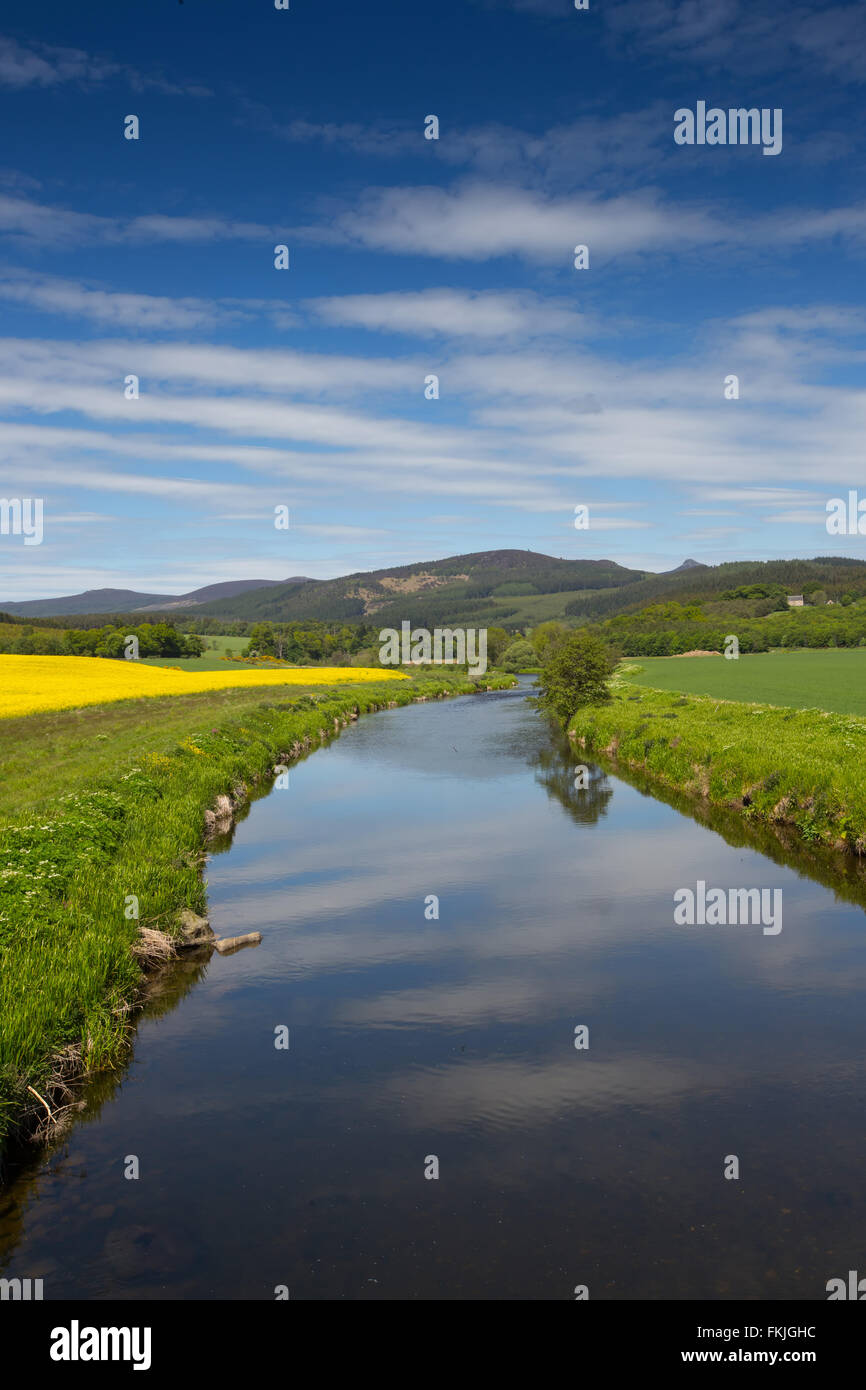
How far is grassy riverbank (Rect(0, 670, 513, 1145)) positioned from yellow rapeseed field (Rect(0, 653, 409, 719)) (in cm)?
1736

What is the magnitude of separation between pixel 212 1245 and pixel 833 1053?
7.74m

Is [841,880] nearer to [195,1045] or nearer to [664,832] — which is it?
[664,832]

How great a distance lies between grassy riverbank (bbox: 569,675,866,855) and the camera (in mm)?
21031

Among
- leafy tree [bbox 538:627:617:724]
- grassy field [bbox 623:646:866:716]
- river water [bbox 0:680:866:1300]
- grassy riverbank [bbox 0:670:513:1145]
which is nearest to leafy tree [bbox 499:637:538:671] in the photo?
grassy field [bbox 623:646:866:716]

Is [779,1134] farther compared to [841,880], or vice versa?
[841,880]

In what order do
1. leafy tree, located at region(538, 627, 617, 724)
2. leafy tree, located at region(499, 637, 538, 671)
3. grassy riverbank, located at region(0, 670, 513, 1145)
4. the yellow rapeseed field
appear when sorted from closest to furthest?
1. grassy riverbank, located at region(0, 670, 513, 1145)
2. leafy tree, located at region(538, 627, 617, 724)
3. the yellow rapeseed field
4. leafy tree, located at region(499, 637, 538, 671)

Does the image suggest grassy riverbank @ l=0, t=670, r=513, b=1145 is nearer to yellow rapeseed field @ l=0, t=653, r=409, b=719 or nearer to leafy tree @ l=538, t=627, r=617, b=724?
yellow rapeseed field @ l=0, t=653, r=409, b=719

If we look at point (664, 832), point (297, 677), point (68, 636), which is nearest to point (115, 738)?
point (664, 832)

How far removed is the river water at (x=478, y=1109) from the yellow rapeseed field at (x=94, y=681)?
124 ft

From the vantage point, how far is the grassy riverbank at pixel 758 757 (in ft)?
69.0

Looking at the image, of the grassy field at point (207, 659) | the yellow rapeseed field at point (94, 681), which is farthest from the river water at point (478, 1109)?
the grassy field at point (207, 659)

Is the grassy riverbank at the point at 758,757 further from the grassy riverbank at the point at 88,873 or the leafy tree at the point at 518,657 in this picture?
the leafy tree at the point at 518,657
